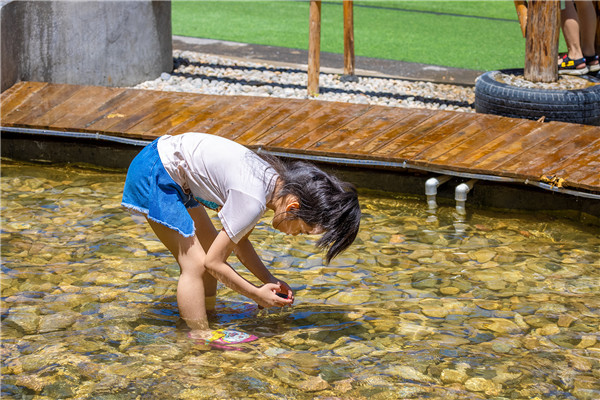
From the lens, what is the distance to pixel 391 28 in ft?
36.0

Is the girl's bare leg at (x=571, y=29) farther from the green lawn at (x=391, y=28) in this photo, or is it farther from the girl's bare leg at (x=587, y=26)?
the green lawn at (x=391, y=28)

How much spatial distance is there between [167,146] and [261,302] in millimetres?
790

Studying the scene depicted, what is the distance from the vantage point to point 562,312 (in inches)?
147

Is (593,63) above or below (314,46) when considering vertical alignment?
below

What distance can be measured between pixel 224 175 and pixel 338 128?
2.64 meters

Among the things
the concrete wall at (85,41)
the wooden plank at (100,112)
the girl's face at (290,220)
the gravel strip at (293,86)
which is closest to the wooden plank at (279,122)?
the wooden plank at (100,112)

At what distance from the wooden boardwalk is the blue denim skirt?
2.10m

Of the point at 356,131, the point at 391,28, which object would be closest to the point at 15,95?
the point at 356,131

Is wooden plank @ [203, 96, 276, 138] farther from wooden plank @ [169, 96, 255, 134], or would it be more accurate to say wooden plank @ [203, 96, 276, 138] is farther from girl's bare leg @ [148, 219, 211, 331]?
girl's bare leg @ [148, 219, 211, 331]

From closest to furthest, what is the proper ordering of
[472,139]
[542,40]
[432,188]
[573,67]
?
[432,188] → [472,139] → [542,40] → [573,67]

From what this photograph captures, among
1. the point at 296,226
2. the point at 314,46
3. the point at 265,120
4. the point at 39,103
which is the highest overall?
the point at 314,46

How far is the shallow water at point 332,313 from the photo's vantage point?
10.3ft

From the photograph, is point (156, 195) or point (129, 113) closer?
point (156, 195)

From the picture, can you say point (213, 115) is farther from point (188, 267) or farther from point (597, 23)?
point (597, 23)
